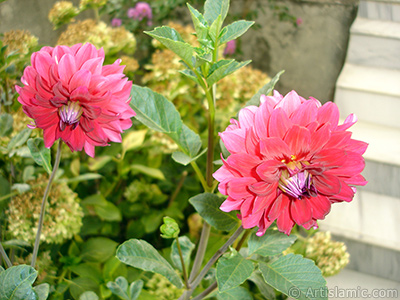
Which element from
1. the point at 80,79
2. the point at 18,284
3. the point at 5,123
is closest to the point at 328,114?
the point at 80,79

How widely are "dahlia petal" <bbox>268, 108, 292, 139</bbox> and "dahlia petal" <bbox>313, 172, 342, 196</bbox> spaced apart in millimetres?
56

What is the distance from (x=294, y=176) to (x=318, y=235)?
43 centimetres

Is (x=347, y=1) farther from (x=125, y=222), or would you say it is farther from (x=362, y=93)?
(x=125, y=222)

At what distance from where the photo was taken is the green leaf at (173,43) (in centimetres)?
38

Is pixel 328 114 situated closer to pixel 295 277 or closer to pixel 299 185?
pixel 299 185

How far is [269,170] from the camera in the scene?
35 centimetres

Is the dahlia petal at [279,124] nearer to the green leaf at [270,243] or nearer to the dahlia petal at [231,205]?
the dahlia petal at [231,205]

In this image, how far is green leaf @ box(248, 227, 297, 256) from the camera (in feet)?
1.57

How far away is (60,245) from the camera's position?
2.56 ft

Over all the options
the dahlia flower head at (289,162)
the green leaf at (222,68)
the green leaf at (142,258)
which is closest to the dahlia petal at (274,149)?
the dahlia flower head at (289,162)

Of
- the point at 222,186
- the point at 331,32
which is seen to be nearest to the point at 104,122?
the point at 222,186

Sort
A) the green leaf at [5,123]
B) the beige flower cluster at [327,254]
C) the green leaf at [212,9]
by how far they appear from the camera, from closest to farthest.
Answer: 1. the green leaf at [212,9]
2. the green leaf at [5,123]
3. the beige flower cluster at [327,254]

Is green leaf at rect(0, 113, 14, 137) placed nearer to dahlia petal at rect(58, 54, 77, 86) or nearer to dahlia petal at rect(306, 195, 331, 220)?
dahlia petal at rect(58, 54, 77, 86)

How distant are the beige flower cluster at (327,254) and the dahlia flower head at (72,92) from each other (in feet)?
1.61
